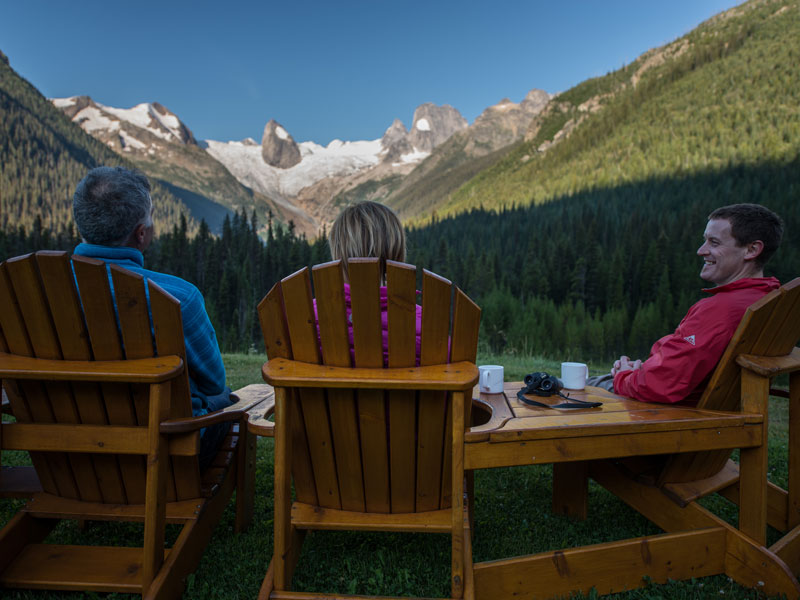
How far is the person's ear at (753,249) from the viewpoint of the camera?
2.50 meters

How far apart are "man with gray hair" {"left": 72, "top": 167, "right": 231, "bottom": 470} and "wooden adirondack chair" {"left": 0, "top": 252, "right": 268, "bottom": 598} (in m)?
0.27

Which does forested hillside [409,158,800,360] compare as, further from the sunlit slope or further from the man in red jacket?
the man in red jacket

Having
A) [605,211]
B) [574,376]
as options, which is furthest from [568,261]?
[574,376]

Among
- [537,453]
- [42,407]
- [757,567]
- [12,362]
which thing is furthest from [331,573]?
[757,567]

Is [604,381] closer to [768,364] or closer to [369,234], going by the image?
[768,364]

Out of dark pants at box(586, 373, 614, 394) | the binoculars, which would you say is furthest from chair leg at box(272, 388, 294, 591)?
dark pants at box(586, 373, 614, 394)

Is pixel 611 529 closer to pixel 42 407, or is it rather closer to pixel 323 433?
pixel 323 433

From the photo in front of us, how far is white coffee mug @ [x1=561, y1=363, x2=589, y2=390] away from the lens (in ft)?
8.91

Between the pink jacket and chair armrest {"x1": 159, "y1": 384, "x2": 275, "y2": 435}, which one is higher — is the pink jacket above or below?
above

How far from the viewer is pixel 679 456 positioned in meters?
2.36

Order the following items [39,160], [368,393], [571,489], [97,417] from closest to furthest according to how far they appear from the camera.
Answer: [368,393] < [97,417] < [571,489] < [39,160]

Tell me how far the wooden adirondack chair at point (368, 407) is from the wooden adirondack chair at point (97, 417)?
0.43 meters

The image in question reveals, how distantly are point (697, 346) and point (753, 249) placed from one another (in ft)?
2.09

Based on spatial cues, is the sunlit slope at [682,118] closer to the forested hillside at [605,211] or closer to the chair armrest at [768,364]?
the forested hillside at [605,211]
